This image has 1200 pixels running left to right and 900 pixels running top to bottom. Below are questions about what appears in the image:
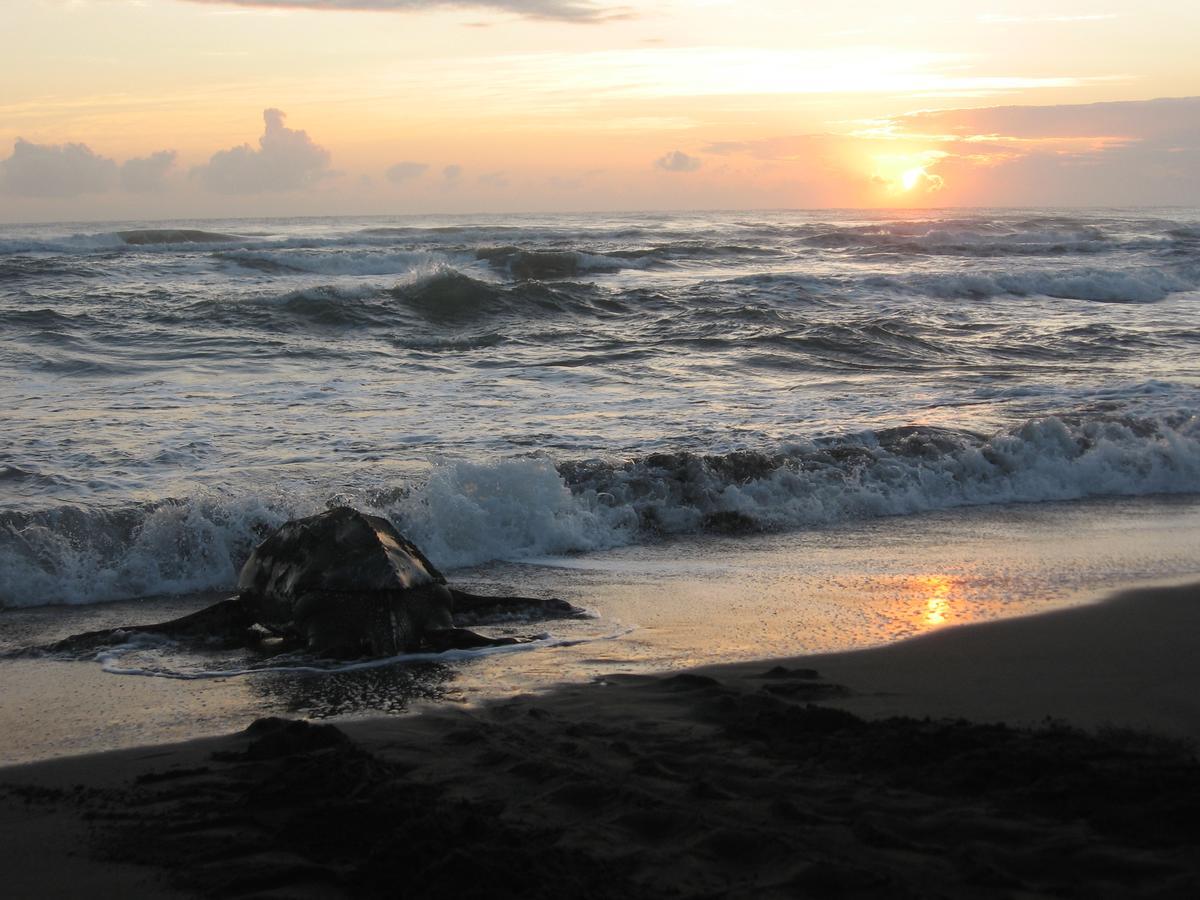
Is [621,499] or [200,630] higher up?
[621,499]

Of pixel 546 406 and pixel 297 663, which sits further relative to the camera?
pixel 546 406

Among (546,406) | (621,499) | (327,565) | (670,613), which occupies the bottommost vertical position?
(670,613)

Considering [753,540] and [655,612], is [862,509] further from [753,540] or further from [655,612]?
[655,612]

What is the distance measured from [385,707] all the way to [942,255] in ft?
94.5

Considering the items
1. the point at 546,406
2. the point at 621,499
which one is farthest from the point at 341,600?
the point at 546,406

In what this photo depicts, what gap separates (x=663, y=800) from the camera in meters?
3.11

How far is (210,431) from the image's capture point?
923cm

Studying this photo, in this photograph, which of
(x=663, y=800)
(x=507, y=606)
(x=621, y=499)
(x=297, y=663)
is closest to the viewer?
(x=663, y=800)

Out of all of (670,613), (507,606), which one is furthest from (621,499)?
(507,606)

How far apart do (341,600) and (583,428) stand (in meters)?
4.99

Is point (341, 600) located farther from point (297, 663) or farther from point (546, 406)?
point (546, 406)

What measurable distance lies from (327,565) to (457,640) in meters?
0.67

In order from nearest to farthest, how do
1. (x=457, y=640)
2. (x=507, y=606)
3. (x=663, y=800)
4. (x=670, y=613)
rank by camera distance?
(x=663, y=800) → (x=457, y=640) → (x=507, y=606) → (x=670, y=613)

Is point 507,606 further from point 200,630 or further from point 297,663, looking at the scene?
point 200,630
